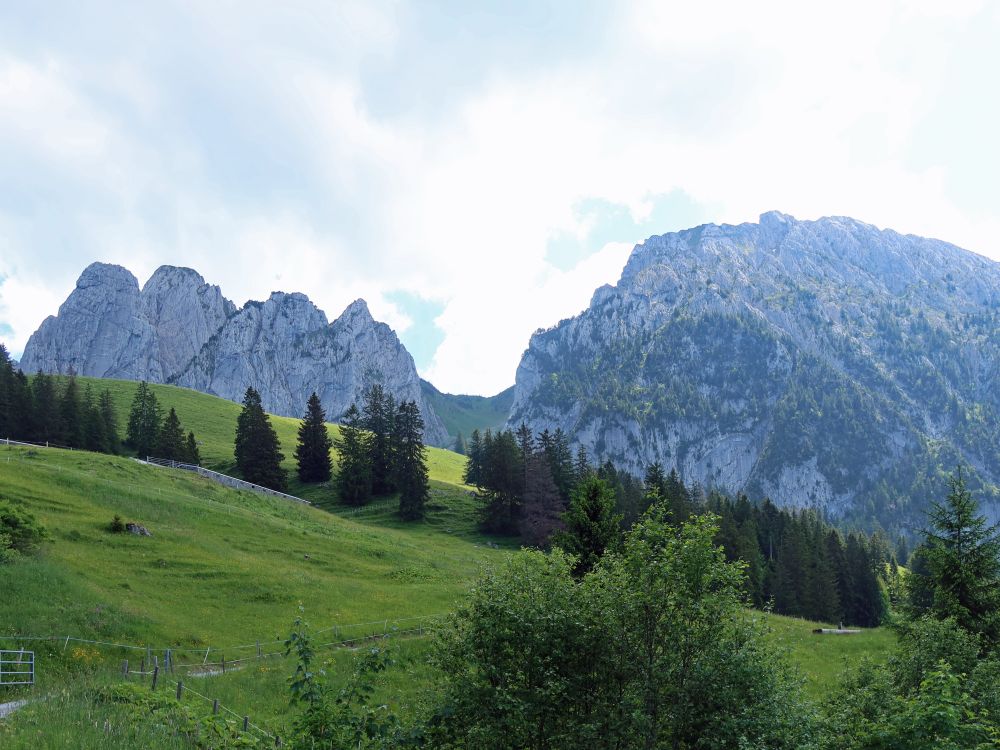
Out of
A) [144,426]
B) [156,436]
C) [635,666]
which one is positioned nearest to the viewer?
[635,666]

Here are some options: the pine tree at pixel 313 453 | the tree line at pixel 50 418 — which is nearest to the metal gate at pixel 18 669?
the pine tree at pixel 313 453

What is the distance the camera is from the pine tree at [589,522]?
36781mm

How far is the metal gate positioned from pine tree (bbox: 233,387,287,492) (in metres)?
62.4

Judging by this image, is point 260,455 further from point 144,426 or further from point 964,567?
point 964,567

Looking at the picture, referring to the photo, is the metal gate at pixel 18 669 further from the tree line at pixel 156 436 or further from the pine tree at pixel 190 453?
the pine tree at pixel 190 453

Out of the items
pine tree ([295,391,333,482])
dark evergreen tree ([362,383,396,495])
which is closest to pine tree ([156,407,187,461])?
pine tree ([295,391,333,482])

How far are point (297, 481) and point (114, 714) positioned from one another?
83.9 m

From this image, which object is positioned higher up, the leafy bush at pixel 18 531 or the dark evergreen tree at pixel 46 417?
the dark evergreen tree at pixel 46 417

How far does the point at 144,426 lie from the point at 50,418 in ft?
39.9

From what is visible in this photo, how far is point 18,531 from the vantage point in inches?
1272

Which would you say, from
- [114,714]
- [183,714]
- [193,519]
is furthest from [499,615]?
[193,519]

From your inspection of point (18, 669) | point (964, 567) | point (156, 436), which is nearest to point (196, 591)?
point (18, 669)

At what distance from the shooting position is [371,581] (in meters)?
45.9

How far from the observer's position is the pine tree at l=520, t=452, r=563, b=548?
72250mm
